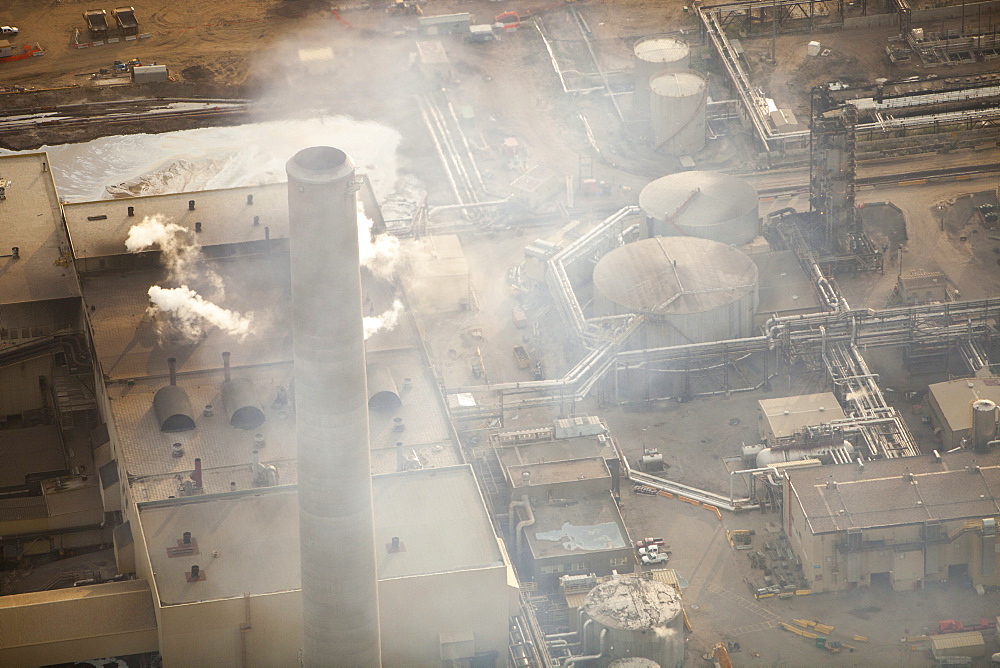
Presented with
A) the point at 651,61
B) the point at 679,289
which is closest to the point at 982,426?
the point at 679,289

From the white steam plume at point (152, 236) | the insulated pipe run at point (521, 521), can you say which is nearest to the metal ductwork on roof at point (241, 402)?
the insulated pipe run at point (521, 521)

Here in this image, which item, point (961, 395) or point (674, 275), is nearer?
point (961, 395)

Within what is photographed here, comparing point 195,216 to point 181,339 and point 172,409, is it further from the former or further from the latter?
point 172,409

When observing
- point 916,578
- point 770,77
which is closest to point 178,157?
point 770,77

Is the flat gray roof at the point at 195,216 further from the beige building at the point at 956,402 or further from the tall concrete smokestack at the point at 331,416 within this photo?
the tall concrete smokestack at the point at 331,416

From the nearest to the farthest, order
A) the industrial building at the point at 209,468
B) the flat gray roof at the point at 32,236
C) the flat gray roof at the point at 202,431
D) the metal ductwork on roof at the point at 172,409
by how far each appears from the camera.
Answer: the industrial building at the point at 209,468
the flat gray roof at the point at 202,431
the metal ductwork on roof at the point at 172,409
the flat gray roof at the point at 32,236

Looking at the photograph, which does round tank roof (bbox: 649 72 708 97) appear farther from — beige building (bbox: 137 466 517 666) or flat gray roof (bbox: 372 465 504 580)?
beige building (bbox: 137 466 517 666)

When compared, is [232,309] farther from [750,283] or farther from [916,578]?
[916,578]
